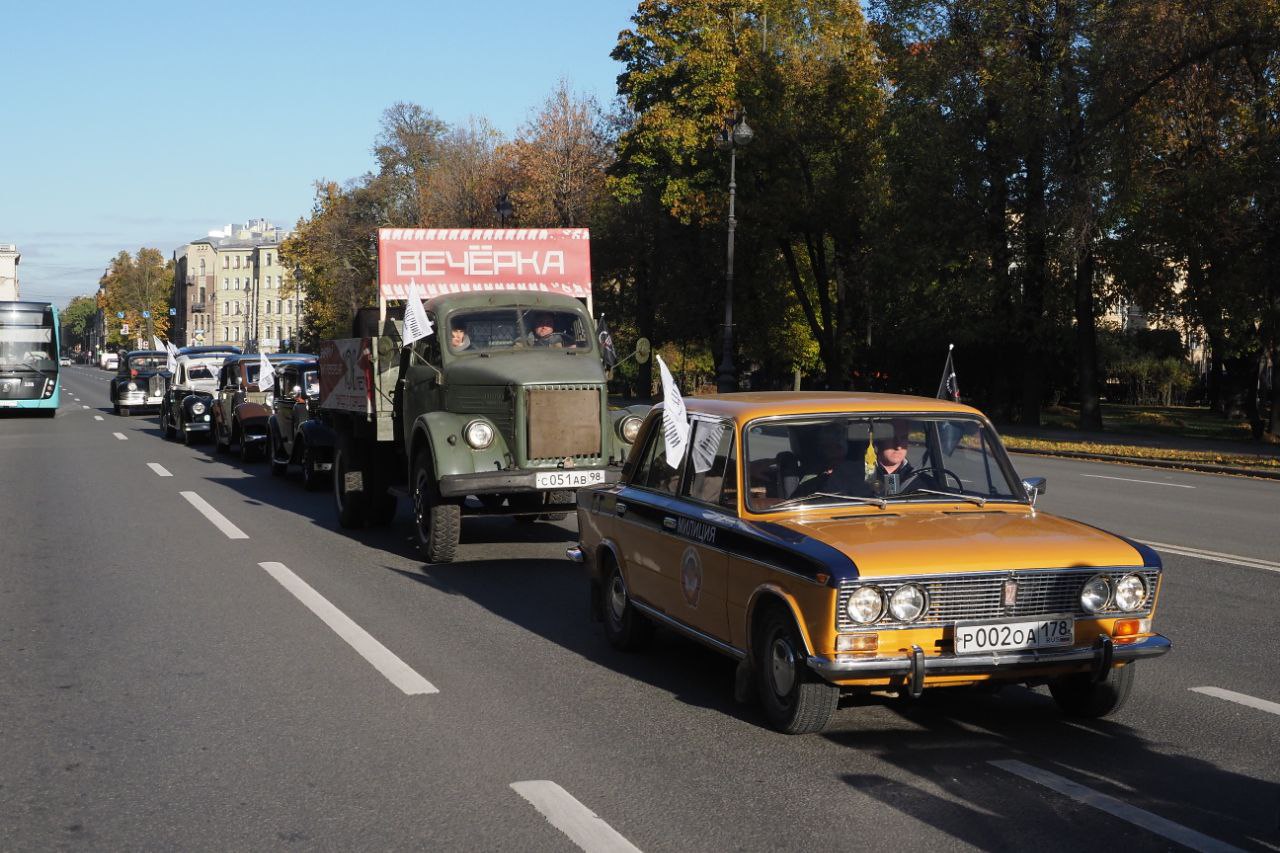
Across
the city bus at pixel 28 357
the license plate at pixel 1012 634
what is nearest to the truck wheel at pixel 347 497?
the license plate at pixel 1012 634

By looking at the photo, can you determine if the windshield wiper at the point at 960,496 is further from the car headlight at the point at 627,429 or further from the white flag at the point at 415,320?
the white flag at the point at 415,320

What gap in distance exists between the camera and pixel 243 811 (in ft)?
18.0

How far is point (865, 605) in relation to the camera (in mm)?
6098

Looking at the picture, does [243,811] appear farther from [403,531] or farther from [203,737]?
[403,531]

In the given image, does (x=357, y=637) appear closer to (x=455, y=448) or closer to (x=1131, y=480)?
(x=455, y=448)

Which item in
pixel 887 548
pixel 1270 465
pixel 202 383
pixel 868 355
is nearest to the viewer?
pixel 887 548

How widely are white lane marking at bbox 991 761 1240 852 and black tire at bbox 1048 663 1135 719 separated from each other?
79 cm

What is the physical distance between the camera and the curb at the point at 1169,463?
24.5 meters

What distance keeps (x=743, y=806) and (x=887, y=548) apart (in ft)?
4.50

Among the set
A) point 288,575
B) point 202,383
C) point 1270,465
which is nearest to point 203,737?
point 288,575

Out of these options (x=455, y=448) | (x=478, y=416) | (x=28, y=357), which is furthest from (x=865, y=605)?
(x=28, y=357)

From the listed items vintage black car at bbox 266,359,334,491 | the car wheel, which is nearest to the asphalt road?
vintage black car at bbox 266,359,334,491

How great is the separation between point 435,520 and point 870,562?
7000 millimetres

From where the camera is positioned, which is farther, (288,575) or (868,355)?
(868,355)
